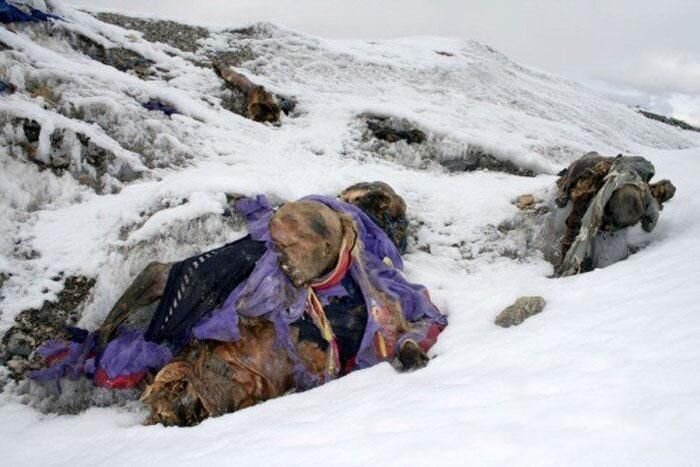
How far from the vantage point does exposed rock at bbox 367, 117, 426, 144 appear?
21.6 feet

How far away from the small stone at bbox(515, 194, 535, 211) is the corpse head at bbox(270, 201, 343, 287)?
245 cm

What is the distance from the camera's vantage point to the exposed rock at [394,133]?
6586 mm

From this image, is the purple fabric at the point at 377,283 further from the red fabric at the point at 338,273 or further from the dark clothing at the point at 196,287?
the dark clothing at the point at 196,287

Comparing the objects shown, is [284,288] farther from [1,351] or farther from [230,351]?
[1,351]

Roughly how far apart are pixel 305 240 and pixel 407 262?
4.65 feet

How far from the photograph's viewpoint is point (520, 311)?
2.72 m

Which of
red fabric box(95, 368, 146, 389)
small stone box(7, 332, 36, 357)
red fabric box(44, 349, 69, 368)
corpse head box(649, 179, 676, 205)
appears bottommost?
small stone box(7, 332, 36, 357)

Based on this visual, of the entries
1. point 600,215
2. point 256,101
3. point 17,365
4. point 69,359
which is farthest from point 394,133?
point 17,365

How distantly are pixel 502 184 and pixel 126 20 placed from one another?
9.02 meters

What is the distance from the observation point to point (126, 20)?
32.6ft

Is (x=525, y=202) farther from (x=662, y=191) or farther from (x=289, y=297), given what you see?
(x=289, y=297)

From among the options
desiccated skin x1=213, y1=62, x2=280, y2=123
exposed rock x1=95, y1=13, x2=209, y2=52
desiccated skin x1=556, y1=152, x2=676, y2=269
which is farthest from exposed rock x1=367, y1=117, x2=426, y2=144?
exposed rock x1=95, y1=13, x2=209, y2=52

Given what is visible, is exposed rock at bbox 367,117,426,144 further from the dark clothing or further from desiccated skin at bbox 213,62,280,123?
the dark clothing

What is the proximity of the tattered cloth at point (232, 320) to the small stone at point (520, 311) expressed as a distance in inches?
18.4
